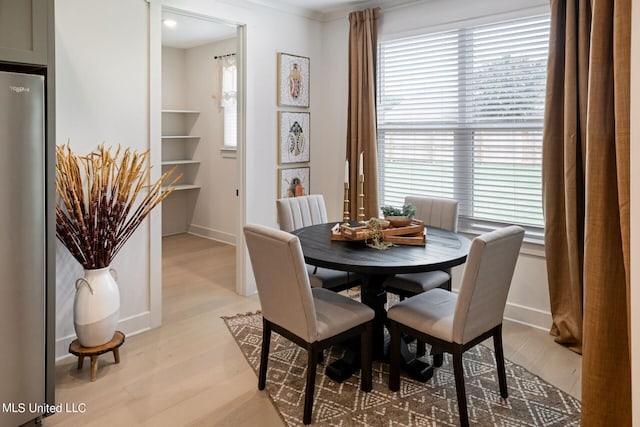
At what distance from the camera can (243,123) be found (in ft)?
13.1

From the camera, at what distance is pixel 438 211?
11.4 ft

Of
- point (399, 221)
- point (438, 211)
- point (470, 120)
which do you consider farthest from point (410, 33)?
point (399, 221)

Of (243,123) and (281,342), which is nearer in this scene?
(281,342)

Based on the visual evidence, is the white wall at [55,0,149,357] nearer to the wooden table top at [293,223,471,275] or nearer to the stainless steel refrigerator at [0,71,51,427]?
the stainless steel refrigerator at [0,71,51,427]

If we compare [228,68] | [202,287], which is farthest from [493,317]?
[228,68]

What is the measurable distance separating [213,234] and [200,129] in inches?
57.6

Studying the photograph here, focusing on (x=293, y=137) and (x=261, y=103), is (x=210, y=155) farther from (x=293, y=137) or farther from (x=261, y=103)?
(x=261, y=103)

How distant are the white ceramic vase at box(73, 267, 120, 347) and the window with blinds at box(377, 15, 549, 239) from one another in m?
2.58

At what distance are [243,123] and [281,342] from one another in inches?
75.1

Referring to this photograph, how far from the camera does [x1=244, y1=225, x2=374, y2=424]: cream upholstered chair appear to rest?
7.04 ft

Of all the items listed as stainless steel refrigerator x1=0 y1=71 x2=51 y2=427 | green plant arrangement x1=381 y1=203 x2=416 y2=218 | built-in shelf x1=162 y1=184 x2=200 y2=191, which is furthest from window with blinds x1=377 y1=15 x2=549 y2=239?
built-in shelf x1=162 y1=184 x2=200 y2=191

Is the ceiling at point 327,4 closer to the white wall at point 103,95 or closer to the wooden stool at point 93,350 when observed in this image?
the white wall at point 103,95

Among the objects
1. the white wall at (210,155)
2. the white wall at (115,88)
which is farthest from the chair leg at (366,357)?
the white wall at (210,155)

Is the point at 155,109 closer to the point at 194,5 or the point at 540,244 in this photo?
the point at 194,5
